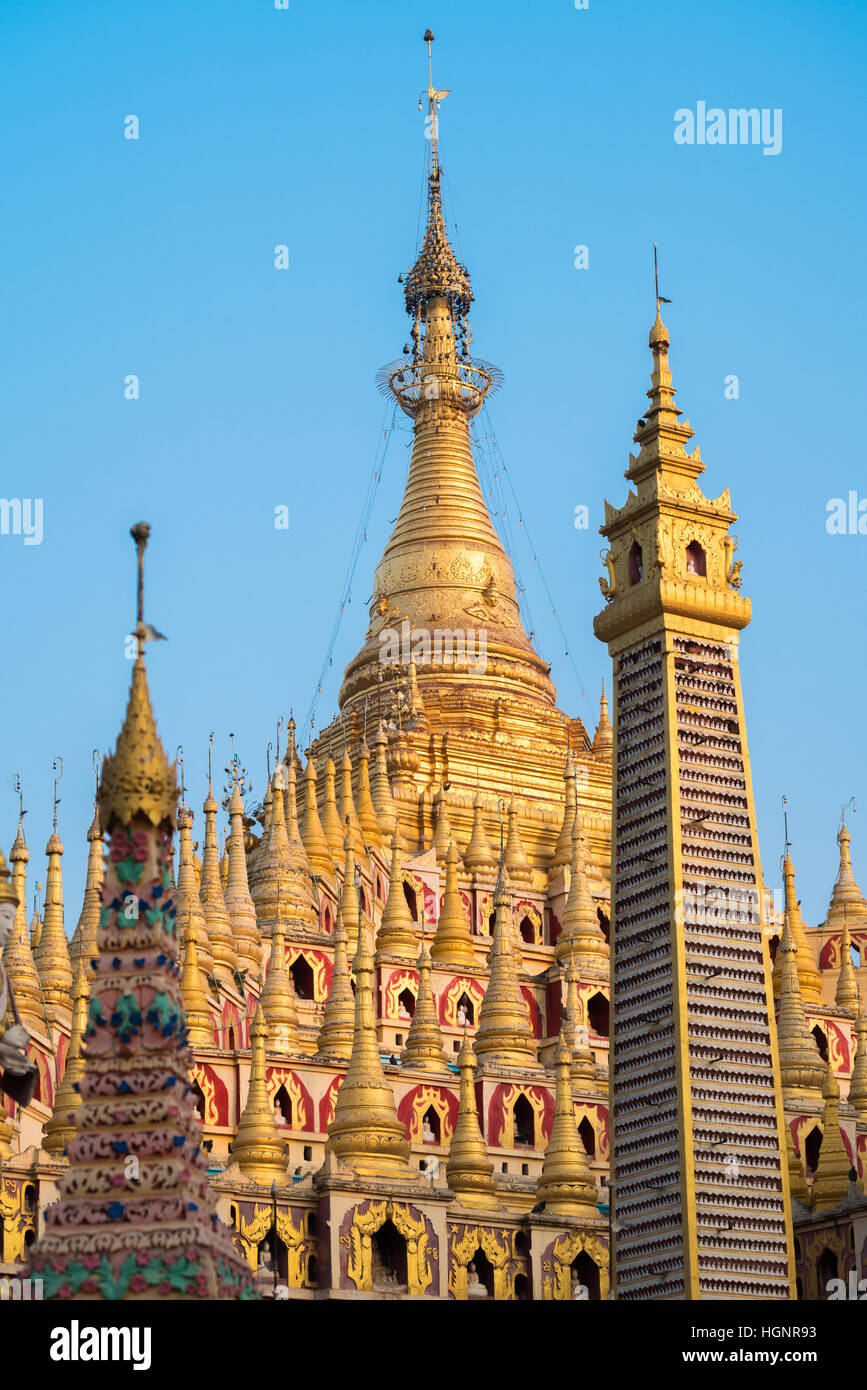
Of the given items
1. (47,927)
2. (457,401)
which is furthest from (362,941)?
(457,401)

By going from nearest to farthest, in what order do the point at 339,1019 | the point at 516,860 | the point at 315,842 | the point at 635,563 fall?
1. the point at 635,563
2. the point at 339,1019
3. the point at 315,842
4. the point at 516,860

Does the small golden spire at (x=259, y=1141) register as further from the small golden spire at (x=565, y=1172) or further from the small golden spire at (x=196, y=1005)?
the small golden spire at (x=565, y=1172)

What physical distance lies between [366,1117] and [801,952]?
25817 millimetres

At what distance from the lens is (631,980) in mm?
63156

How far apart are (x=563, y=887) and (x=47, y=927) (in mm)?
19570

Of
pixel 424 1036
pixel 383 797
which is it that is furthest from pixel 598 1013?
pixel 383 797

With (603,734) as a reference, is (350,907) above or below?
below

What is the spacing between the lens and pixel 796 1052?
75438 millimetres

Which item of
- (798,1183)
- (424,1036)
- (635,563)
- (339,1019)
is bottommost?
(798,1183)

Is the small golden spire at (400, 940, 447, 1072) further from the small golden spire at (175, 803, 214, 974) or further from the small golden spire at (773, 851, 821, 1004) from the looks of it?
the small golden spire at (773, 851, 821, 1004)

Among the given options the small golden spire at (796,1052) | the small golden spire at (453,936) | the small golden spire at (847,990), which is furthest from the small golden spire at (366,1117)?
the small golden spire at (847,990)

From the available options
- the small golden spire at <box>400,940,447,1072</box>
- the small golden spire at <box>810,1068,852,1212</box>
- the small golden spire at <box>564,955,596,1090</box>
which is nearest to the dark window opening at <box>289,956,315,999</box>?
the small golden spire at <box>400,940,447,1072</box>

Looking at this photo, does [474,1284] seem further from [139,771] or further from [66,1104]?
[139,771]

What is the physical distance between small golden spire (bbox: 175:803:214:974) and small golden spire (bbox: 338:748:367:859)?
27.6 feet
